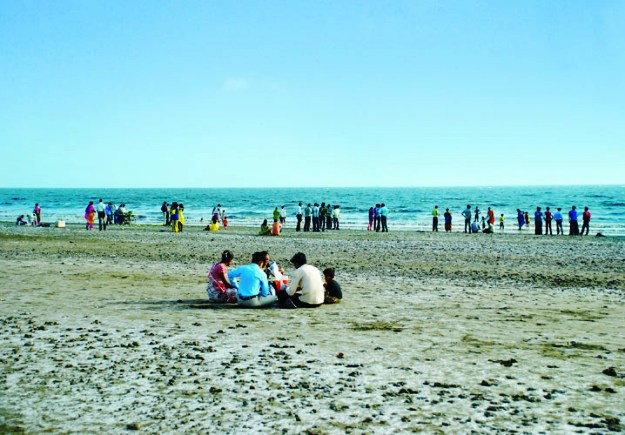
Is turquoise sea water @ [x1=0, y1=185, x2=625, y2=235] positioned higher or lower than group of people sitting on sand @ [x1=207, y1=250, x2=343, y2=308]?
lower

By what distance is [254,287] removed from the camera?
11.0 metres

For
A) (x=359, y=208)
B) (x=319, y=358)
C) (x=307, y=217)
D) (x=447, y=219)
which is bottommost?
(x=359, y=208)

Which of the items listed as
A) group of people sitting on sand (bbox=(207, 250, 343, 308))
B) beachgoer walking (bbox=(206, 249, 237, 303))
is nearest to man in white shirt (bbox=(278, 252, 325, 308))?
group of people sitting on sand (bbox=(207, 250, 343, 308))

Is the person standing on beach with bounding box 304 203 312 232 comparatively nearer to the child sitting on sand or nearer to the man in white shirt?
the child sitting on sand

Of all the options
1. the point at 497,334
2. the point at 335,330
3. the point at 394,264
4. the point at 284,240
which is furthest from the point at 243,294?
the point at 284,240

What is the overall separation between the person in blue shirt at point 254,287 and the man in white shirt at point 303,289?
330 millimetres

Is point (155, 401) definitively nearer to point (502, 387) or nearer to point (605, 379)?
point (502, 387)

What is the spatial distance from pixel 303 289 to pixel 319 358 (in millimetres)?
3729

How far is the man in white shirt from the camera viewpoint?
11.0m

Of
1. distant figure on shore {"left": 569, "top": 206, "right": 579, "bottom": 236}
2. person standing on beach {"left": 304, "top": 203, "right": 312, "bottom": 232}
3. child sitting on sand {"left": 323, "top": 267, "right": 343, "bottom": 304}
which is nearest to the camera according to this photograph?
child sitting on sand {"left": 323, "top": 267, "right": 343, "bottom": 304}

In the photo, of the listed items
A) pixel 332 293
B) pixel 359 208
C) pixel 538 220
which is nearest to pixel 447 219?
pixel 538 220

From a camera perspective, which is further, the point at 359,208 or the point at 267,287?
the point at 359,208

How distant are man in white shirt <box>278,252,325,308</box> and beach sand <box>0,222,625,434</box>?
31cm

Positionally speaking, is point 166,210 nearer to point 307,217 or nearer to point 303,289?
point 307,217
